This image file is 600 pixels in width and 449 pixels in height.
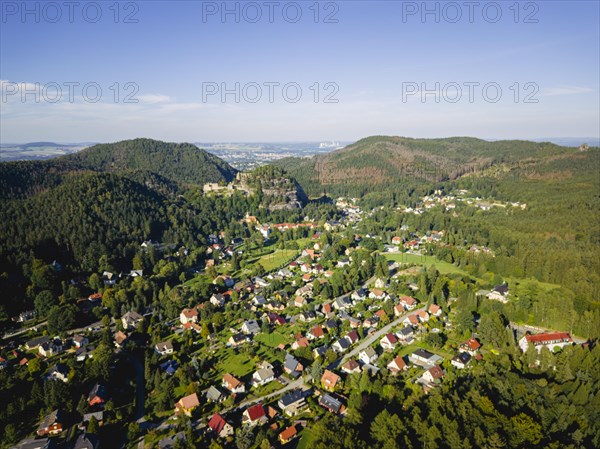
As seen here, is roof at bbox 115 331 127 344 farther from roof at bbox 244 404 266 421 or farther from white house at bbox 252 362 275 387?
roof at bbox 244 404 266 421

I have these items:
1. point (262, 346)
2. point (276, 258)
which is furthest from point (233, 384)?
point (276, 258)

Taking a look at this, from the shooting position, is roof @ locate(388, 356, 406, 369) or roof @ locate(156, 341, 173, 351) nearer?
roof @ locate(388, 356, 406, 369)

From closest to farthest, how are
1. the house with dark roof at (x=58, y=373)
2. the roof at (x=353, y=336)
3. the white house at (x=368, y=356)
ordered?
the house with dark roof at (x=58, y=373) → the white house at (x=368, y=356) → the roof at (x=353, y=336)

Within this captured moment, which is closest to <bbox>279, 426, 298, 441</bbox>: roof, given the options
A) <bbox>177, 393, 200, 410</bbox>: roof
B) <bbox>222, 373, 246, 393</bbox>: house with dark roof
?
<bbox>222, 373, 246, 393</bbox>: house with dark roof

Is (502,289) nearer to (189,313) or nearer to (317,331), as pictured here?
(317,331)

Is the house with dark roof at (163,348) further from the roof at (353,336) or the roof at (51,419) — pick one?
the roof at (353,336)

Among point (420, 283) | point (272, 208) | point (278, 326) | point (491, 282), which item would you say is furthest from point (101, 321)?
point (272, 208)

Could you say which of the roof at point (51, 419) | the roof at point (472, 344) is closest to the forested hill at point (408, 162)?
the roof at point (472, 344)

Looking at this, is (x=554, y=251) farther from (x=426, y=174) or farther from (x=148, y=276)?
(x=426, y=174)
